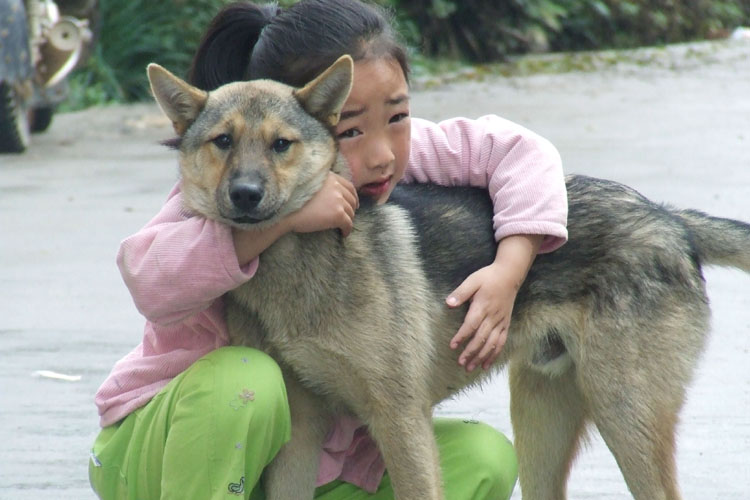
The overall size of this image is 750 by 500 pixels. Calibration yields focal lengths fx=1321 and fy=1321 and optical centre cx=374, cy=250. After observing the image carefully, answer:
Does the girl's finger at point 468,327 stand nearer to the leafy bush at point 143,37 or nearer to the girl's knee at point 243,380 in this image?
the girl's knee at point 243,380

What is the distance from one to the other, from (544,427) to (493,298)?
62cm

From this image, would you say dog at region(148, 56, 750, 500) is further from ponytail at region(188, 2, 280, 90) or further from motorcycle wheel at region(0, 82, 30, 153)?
motorcycle wheel at region(0, 82, 30, 153)

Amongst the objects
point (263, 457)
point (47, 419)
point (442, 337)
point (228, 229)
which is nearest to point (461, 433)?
point (442, 337)

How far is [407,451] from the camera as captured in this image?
326cm

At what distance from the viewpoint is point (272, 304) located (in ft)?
11.0

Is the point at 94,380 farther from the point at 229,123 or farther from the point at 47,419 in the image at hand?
A: the point at 229,123

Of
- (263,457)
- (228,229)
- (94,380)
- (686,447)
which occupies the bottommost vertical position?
(94,380)

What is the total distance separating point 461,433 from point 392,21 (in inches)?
47.1

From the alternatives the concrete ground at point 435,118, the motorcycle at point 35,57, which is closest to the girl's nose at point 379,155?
the concrete ground at point 435,118

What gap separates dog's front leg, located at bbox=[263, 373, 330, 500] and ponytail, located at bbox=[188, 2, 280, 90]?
94 centimetres

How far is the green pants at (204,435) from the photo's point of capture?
3201mm

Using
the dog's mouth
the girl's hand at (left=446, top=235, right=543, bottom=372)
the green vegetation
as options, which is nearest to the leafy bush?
the green vegetation

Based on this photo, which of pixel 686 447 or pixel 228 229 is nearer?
pixel 228 229

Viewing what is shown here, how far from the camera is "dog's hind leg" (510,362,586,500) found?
3.81 m
